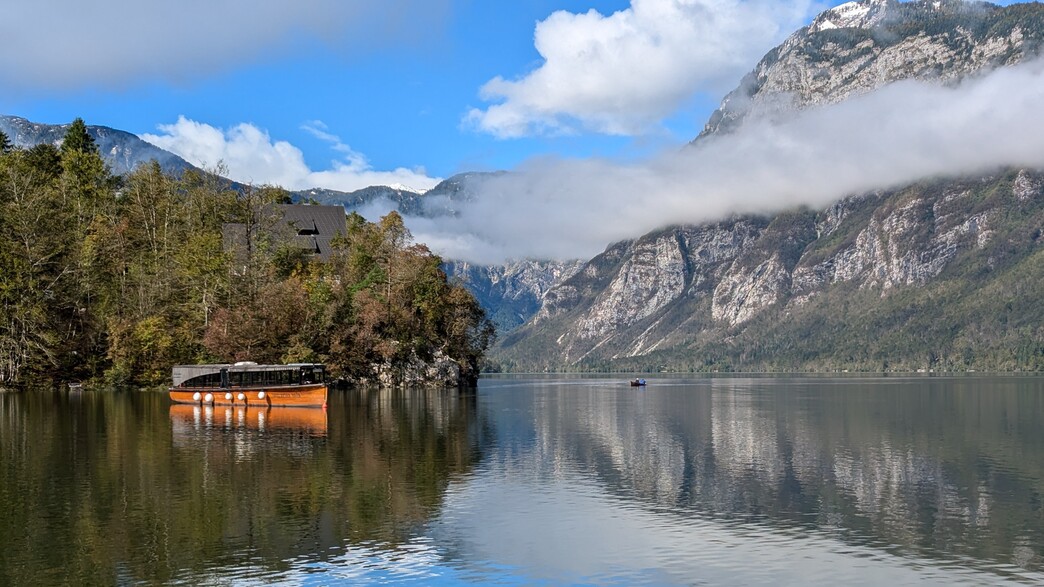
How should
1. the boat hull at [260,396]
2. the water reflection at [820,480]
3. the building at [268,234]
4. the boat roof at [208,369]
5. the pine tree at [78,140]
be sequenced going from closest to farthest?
the water reflection at [820,480]
the boat hull at [260,396]
the boat roof at [208,369]
the building at [268,234]
the pine tree at [78,140]

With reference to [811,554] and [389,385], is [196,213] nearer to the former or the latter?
[389,385]

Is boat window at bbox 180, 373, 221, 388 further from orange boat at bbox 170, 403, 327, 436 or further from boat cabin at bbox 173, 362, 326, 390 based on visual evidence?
orange boat at bbox 170, 403, 327, 436

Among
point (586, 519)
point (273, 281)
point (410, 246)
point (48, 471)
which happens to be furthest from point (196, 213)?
point (586, 519)

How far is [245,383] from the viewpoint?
10788cm

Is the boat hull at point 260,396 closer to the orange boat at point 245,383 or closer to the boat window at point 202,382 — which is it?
the orange boat at point 245,383

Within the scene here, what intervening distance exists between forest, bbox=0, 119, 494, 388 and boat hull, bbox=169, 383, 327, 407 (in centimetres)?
3202

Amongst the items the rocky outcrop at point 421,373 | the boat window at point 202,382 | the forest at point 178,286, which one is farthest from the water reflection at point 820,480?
the rocky outcrop at point 421,373

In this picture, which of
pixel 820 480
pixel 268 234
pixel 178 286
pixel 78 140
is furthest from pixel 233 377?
pixel 78 140

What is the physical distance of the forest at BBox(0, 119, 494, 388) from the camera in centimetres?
13625

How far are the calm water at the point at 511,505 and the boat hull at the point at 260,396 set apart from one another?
1619 cm

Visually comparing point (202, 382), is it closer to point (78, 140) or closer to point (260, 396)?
point (260, 396)

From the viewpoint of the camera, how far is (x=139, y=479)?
1868 inches

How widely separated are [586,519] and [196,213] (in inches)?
5644

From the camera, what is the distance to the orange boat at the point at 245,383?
10219cm
